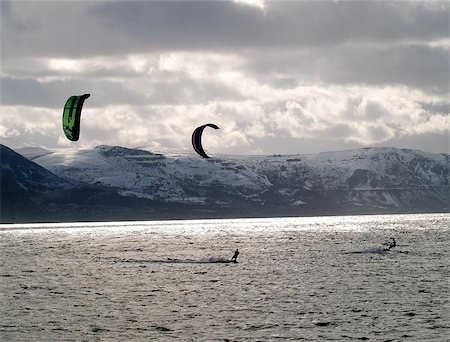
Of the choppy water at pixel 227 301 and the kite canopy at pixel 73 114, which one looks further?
the kite canopy at pixel 73 114

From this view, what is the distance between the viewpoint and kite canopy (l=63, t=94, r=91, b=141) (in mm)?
70062

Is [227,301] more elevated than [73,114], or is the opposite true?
[73,114]

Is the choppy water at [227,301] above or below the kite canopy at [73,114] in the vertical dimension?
below

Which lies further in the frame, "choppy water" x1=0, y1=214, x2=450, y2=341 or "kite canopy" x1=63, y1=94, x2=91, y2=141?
"kite canopy" x1=63, y1=94, x2=91, y2=141

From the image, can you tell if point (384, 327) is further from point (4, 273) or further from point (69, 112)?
point (69, 112)

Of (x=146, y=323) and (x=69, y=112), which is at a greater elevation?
(x=69, y=112)

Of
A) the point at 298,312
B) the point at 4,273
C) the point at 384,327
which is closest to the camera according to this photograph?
the point at 384,327

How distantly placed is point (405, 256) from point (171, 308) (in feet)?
148

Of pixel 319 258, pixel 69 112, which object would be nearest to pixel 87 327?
pixel 69 112

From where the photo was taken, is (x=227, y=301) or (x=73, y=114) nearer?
(x=227, y=301)

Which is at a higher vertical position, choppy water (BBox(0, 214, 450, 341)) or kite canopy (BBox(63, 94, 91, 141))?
kite canopy (BBox(63, 94, 91, 141))

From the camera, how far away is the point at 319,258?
77938 millimetres

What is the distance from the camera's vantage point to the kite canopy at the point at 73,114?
230 ft

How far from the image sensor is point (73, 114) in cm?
7056
